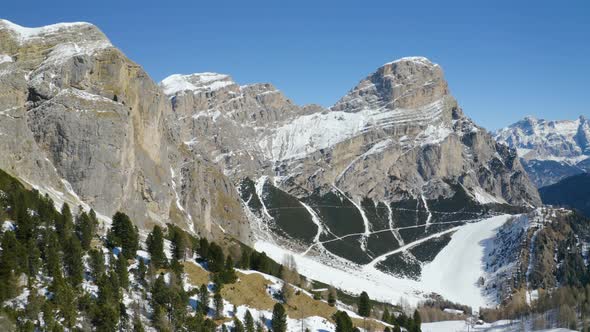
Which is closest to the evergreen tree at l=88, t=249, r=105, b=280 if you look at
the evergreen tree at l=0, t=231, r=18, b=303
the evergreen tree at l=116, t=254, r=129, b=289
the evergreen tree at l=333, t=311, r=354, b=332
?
the evergreen tree at l=116, t=254, r=129, b=289

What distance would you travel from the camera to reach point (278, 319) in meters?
112

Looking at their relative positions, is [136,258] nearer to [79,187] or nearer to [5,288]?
[5,288]

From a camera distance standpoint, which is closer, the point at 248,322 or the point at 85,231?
the point at 248,322

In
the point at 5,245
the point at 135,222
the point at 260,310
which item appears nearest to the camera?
the point at 5,245

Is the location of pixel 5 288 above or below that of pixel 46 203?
below

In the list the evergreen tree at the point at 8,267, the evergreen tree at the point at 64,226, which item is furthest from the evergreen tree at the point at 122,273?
the evergreen tree at the point at 8,267

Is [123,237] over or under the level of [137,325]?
over

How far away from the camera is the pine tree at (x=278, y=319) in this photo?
362 ft

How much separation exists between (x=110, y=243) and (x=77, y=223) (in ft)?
33.2

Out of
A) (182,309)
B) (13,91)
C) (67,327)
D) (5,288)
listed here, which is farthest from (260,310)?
(13,91)

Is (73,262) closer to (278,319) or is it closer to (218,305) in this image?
(218,305)

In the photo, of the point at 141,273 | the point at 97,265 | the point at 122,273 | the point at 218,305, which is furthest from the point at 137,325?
the point at 218,305

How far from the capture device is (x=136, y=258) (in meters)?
122

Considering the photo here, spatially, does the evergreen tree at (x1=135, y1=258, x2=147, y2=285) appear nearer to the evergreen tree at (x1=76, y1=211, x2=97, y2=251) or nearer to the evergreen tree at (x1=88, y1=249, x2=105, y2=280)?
the evergreen tree at (x1=88, y1=249, x2=105, y2=280)
